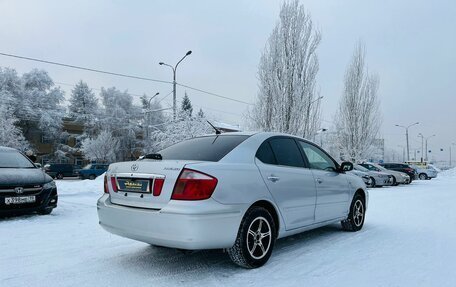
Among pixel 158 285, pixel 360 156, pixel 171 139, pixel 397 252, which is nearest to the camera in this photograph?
pixel 158 285

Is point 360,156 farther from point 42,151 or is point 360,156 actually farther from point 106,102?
point 42,151

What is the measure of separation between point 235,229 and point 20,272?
2.29m

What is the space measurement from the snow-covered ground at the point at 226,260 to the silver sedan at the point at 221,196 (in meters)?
0.35

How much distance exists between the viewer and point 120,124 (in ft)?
169

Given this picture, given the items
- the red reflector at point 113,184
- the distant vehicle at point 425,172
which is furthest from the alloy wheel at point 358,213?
the distant vehicle at point 425,172

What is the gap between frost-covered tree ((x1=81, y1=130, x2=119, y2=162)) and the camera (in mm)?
46750

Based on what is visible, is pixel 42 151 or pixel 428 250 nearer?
pixel 428 250

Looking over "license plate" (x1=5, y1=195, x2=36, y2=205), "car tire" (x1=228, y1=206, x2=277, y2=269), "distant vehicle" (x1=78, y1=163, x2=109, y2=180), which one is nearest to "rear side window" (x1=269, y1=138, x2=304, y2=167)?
"car tire" (x1=228, y1=206, x2=277, y2=269)

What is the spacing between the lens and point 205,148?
4395 mm

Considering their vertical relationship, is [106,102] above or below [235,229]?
above

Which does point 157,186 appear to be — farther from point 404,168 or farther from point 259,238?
point 404,168

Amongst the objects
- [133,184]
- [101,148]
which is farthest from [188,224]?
[101,148]

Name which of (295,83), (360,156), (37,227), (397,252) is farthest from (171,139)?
(397,252)

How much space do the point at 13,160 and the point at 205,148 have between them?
18.6ft
